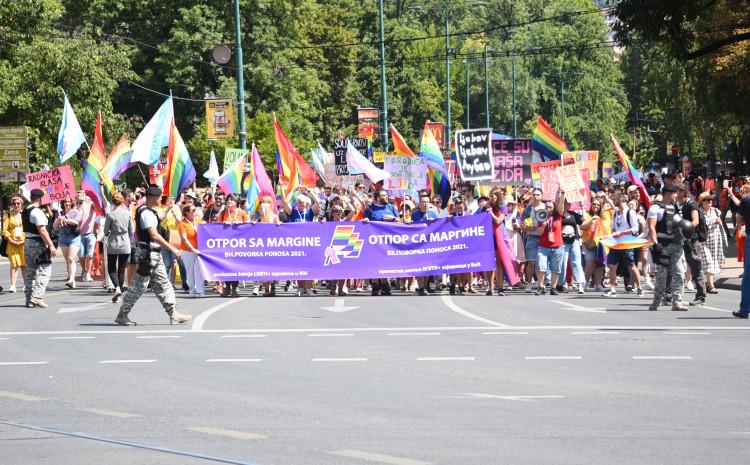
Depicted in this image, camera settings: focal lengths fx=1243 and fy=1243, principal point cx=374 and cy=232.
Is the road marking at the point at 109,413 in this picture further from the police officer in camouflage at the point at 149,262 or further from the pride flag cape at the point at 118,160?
the pride flag cape at the point at 118,160

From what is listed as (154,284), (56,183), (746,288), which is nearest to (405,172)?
(56,183)

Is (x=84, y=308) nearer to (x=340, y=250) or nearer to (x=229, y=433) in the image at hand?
(x=340, y=250)

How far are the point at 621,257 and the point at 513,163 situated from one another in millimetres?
7696

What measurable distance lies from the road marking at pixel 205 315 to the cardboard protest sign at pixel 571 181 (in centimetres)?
595

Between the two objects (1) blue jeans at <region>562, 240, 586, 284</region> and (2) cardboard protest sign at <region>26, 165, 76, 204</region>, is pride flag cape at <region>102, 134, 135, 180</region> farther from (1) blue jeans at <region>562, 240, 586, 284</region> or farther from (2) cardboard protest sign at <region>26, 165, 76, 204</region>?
(1) blue jeans at <region>562, 240, 586, 284</region>

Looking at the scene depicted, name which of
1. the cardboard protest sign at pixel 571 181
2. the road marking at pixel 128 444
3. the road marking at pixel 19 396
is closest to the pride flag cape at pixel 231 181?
the cardboard protest sign at pixel 571 181

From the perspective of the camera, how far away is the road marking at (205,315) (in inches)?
636

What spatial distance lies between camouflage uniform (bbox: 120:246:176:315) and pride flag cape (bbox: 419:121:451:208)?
33.1 feet

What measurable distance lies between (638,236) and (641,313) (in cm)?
425

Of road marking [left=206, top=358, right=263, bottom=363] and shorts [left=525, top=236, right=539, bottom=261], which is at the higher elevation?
shorts [left=525, top=236, right=539, bottom=261]

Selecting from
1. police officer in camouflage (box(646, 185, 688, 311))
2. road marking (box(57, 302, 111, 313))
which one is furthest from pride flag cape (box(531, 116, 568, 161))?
road marking (box(57, 302, 111, 313))

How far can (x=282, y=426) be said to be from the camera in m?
8.71

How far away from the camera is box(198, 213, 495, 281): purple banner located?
21359mm

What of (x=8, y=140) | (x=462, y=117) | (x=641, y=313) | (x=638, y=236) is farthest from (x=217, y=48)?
(x=462, y=117)
